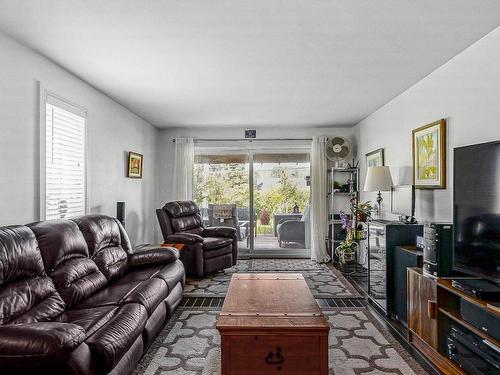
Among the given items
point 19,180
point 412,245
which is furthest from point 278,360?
point 19,180

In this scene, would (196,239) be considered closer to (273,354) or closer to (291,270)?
(291,270)

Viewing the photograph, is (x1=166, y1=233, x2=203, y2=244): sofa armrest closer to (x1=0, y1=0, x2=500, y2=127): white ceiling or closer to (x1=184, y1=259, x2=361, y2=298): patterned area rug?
(x1=184, y1=259, x2=361, y2=298): patterned area rug

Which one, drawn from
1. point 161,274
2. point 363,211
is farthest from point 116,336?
point 363,211

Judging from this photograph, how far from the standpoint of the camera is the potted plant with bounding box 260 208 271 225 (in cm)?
645

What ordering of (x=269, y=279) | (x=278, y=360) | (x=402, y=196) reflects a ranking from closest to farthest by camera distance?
(x=278, y=360) → (x=269, y=279) → (x=402, y=196)

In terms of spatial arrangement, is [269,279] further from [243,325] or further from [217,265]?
[217,265]

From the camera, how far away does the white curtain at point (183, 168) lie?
6164 millimetres

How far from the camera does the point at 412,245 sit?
3352mm

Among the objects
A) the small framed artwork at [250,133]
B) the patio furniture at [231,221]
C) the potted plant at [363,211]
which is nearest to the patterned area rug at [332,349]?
the potted plant at [363,211]

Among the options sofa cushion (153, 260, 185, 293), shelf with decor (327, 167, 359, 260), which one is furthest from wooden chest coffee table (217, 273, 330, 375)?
shelf with decor (327, 167, 359, 260)

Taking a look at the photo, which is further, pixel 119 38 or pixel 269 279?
pixel 269 279

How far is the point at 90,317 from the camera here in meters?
2.15

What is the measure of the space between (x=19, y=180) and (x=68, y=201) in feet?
2.41

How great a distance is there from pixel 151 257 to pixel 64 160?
1269 millimetres
